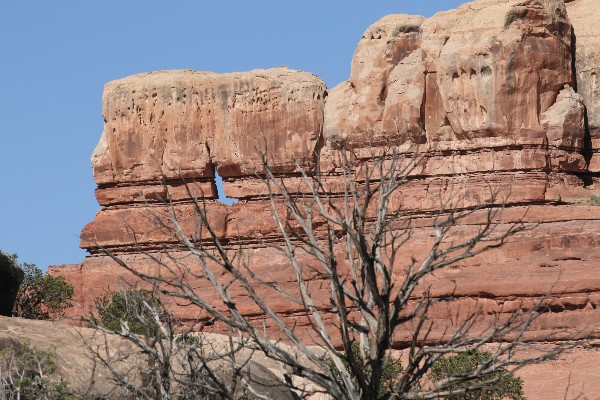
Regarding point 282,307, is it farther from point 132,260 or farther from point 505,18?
point 505,18

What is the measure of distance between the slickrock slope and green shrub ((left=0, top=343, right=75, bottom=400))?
23.5 meters

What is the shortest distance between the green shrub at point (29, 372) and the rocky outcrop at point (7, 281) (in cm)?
1129

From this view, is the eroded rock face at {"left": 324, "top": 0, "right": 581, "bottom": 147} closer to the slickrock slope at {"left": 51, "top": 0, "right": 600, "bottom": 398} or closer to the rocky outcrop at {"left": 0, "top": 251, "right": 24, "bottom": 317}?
the slickrock slope at {"left": 51, "top": 0, "right": 600, "bottom": 398}

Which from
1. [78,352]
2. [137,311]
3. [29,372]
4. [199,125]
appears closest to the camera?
[137,311]

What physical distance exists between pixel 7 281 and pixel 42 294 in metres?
16.5

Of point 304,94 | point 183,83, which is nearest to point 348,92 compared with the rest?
point 304,94

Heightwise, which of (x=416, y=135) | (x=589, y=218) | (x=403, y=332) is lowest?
(x=403, y=332)

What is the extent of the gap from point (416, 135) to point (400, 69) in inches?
112

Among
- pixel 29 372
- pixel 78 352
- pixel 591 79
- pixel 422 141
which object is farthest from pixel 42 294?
pixel 29 372

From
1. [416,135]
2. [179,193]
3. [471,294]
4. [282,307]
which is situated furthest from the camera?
[179,193]

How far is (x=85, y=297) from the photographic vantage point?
6031 cm

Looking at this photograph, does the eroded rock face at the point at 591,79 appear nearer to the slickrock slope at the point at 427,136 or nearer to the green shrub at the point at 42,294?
the slickrock slope at the point at 427,136

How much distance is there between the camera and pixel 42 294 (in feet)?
180

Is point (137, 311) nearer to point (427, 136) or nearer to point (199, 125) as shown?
point (427, 136)
